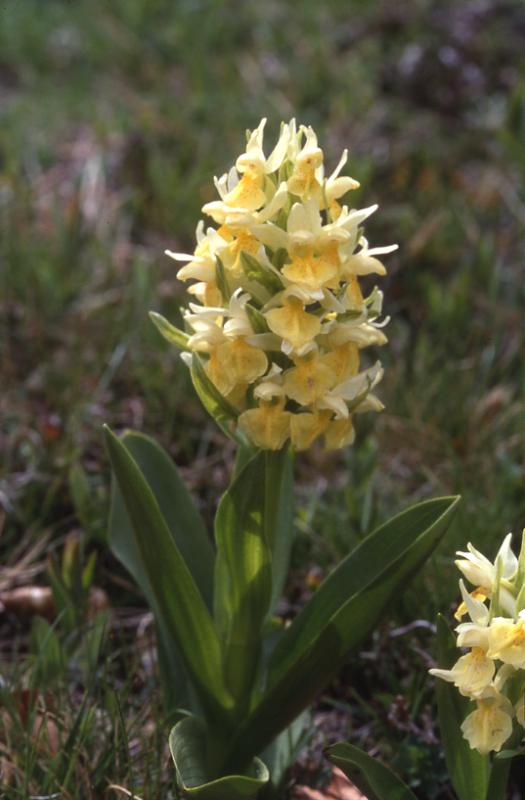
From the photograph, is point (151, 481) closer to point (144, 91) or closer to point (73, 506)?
point (73, 506)

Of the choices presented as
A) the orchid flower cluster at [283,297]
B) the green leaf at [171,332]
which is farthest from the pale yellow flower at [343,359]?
the green leaf at [171,332]

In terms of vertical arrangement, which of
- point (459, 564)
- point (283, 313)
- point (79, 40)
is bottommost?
point (459, 564)

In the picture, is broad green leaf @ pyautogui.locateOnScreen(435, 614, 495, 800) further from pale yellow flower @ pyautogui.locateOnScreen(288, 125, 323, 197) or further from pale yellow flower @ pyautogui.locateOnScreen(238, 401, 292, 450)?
pale yellow flower @ pyautogui.locateOnScreen(288, 125, 323, 197)

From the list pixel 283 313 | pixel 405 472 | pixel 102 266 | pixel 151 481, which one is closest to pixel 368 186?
pixel 102 266

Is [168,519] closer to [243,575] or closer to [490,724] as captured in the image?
[243,575]

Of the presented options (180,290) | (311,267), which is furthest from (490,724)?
(180,290)

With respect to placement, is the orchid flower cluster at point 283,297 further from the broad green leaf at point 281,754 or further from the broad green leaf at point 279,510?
the broad green leaf at point 281,754
